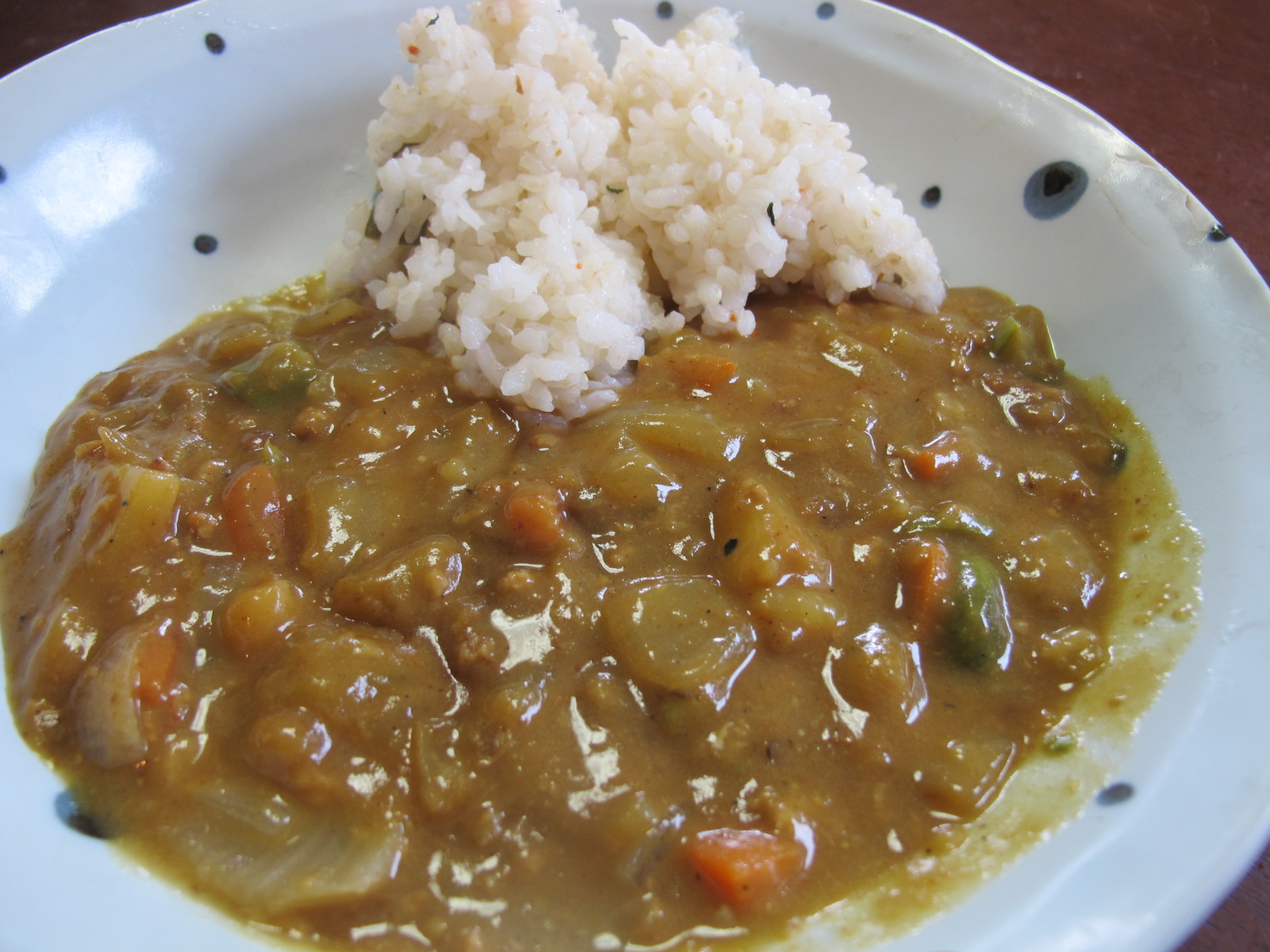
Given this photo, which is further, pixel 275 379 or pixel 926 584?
pixel 275 379

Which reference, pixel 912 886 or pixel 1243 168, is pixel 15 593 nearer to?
pixel 912 886

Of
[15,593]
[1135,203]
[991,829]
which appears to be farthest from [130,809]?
[1135,203]

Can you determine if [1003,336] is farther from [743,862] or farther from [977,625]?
[743,862]

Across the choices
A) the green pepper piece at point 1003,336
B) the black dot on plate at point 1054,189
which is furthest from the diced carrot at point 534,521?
the black dot on plate at point 1054,189

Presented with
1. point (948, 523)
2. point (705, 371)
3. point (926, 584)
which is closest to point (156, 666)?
point (705, 371)

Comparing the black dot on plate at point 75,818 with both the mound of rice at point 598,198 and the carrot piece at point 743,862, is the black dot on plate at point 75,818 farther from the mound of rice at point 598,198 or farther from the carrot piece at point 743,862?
the mound of rice at point 598,198

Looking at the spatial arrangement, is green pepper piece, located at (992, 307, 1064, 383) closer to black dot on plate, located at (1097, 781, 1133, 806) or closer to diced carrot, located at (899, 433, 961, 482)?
diced carrot, located at (899, 433, 961, 482)
